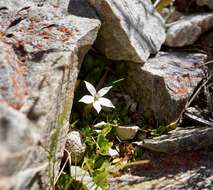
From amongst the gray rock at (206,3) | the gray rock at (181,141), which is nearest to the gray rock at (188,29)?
the gray rock at (206,3)

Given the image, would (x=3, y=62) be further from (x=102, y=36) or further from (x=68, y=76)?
(x=102, y=36)

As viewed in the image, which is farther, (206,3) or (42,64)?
(206,3)

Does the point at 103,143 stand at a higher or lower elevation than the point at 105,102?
lower

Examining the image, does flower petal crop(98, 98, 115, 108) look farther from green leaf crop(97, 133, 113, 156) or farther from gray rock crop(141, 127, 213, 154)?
gray rock crop(141, 127, 213, 154)

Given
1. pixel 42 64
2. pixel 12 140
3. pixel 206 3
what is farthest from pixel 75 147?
pixel 206 3

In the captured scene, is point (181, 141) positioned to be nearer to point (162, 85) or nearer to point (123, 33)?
point (162, 85)

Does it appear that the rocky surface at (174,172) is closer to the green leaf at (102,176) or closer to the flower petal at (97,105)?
the green leaf at (102,176)
